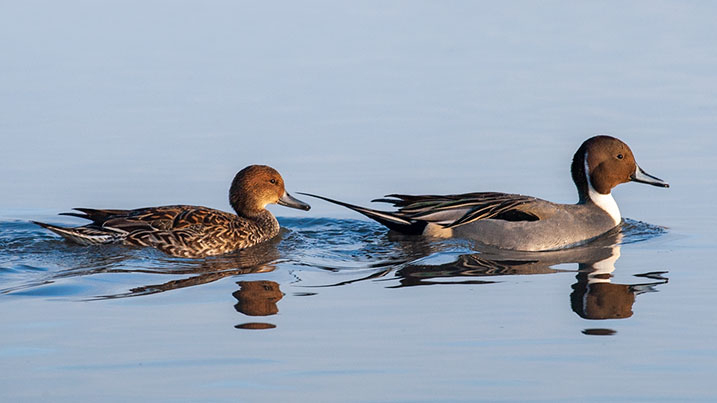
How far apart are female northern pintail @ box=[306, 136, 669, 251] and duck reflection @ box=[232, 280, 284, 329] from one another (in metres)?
1.82

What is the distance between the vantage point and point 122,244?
9641 millimetres

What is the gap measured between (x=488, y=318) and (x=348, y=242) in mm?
3346

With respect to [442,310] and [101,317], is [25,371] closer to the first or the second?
[101,317]

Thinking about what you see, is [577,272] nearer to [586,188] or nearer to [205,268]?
[586,188]

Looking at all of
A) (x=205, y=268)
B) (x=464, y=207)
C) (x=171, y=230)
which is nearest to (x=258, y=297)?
(x=205, y=268)

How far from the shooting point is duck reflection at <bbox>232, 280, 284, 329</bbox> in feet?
23.7

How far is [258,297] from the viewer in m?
7.80

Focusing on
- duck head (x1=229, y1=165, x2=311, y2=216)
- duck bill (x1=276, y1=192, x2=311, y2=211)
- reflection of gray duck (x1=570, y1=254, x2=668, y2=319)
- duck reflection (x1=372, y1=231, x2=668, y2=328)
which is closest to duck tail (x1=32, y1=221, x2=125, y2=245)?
duck head (x1=229, y1=165, x2=311, y2=216)

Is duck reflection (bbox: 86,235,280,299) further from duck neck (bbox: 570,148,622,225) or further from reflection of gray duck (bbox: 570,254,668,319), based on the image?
duck neck (bbox: 570,148,622,225)

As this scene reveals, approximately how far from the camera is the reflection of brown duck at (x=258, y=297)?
7373mm

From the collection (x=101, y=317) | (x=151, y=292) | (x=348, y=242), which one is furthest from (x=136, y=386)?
(x=348, y=242)

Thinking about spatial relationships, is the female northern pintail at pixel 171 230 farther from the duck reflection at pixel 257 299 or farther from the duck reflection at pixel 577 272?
the duck reflection at pixel 577 272

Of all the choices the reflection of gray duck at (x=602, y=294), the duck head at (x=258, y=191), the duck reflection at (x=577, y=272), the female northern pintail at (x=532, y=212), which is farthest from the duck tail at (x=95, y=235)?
the reflection of gray duck at (x=602, y=294)

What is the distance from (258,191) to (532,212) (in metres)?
2.40
